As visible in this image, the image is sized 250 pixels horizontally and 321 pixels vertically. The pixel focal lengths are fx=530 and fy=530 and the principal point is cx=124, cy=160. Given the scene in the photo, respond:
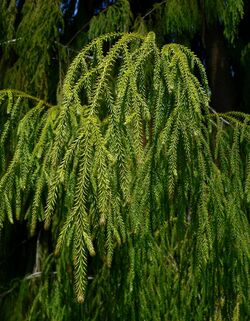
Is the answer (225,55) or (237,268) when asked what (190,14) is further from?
(237,268)

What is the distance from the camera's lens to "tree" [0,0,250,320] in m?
1.13

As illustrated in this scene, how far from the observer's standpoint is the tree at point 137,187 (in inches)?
44.6

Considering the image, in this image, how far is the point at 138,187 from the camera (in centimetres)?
137

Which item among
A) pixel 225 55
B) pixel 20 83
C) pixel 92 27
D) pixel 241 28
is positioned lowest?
pixel 20 83

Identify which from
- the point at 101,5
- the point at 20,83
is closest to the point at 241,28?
the point at 101,5

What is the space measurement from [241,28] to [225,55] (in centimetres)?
26

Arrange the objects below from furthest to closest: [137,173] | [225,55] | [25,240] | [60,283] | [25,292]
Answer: [225,55]
[25,240]
[25,292]
[60,283]
[137,173]

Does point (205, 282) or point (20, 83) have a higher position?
point (20, 83)

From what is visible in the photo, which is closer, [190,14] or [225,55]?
[190,14]

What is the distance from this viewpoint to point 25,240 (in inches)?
106

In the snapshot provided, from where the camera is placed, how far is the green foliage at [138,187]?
113 cm

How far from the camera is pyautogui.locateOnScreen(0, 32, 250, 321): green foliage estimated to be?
1135mm

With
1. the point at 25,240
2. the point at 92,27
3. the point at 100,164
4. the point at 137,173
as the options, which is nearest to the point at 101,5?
the point at 92,27

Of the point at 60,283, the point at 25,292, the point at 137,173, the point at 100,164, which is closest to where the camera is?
the point at 100,164
